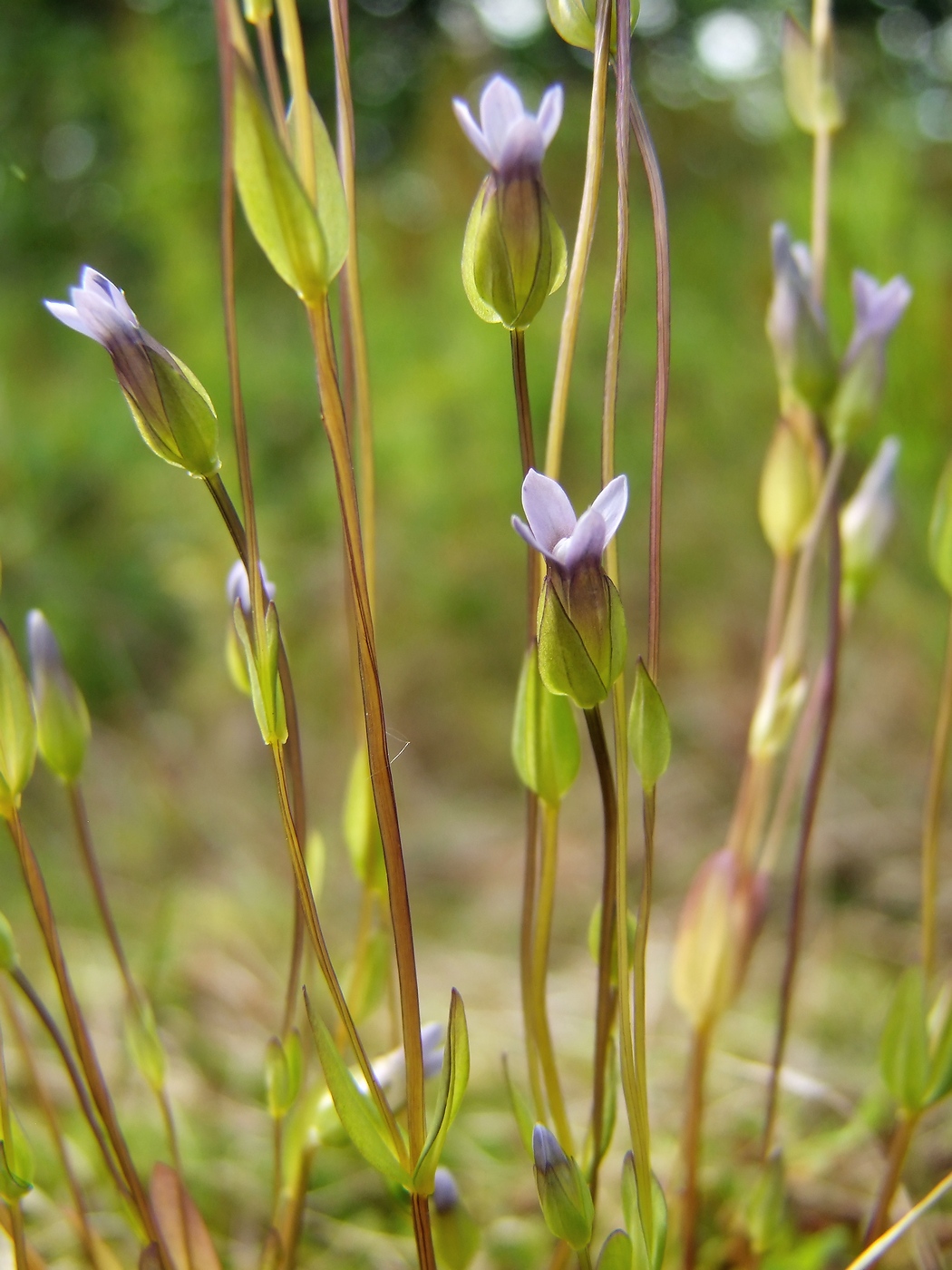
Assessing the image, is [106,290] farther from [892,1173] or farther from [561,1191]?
[892,1173]

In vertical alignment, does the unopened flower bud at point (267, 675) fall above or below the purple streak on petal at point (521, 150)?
below

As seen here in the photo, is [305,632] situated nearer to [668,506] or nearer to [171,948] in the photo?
[668,506]

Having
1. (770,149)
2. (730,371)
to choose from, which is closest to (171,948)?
(730,371)

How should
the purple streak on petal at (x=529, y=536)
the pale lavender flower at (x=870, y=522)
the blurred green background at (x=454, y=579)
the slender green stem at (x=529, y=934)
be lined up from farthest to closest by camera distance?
the blurred green background at (x=454, y=579), the pale lavender flower at (x=870, y=522), the slender green stem at (x=529, y=934), the purple streak on petal at (x=529, y=536)

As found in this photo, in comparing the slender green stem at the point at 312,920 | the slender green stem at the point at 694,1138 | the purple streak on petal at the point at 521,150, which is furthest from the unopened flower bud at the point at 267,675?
the slender green stem at the point at 694,1138

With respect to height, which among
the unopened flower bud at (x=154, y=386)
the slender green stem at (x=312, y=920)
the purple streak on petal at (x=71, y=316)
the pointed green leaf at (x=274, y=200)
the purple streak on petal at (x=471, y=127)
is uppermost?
the purple streak on petal at (x=471, y=127)

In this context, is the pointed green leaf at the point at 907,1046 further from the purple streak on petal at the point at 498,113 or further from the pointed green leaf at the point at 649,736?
the purple streak on petal at the point at 498,113

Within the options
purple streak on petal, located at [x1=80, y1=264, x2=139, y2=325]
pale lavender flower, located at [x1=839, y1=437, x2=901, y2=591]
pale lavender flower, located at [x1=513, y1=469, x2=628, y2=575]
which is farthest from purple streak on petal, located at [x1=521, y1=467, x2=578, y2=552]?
pale lavender flower, located at [x1=839, y1=437, x2=901, y2=591]
